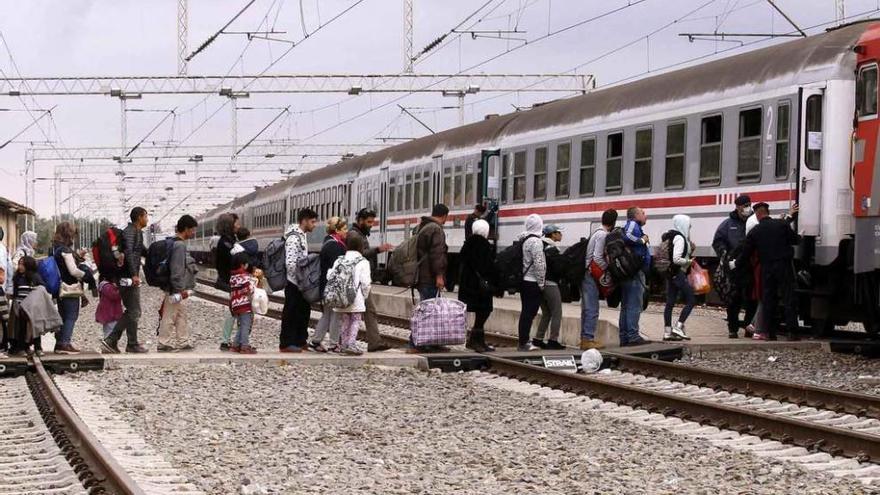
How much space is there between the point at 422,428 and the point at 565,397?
89.8 inches

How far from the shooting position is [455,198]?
3042 cm

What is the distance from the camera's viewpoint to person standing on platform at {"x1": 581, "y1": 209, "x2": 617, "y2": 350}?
1546cm

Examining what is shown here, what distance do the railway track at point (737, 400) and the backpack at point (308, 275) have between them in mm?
2066

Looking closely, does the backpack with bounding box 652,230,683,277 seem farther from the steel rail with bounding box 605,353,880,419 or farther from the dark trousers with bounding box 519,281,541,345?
the steel rail with bounding box 605,353,880,419

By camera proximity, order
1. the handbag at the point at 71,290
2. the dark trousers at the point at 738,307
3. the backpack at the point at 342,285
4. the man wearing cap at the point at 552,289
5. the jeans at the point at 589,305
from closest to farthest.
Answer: the backpack at the point at 342,285 → the handbag at the point at 71,290 → the man wearing cap at the point at 552,289 → the jeans at the point at 589,305 → the dark trousers at the point at 738,307

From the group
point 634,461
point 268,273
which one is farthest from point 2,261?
point 634,461

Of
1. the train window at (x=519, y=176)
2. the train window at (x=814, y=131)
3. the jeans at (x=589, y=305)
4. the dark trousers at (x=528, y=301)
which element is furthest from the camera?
the train window at (x=519, y=176)

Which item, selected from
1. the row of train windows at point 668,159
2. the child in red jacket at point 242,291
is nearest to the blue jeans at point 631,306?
the row of train windows at point 668,159

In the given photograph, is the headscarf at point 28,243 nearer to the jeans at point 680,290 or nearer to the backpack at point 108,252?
the backpack at point 108,252

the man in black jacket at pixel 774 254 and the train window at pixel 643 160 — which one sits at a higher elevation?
the train window at pixel 643 160

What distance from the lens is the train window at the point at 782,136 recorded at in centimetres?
1694

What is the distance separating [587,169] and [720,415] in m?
13.4

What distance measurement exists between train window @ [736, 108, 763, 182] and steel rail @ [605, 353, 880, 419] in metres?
4.28

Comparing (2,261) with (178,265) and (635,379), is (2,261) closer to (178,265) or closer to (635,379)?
(178,265)
